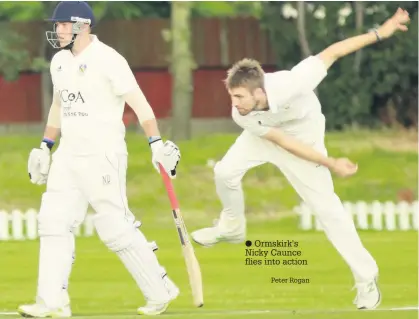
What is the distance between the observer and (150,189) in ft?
75.7

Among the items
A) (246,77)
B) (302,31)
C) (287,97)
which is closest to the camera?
(246,77)

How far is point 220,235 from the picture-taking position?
11992mm

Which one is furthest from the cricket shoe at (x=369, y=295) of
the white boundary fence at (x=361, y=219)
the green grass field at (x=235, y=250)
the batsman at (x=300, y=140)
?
the white boundary fence at (x=361, y=219)

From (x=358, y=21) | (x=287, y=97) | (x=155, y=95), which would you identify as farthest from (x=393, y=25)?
(x=155, y=95)

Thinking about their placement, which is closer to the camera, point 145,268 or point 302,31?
point 145,268

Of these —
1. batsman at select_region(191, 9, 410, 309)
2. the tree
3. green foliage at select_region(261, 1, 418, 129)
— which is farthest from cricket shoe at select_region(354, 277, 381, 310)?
green foliage at select_region(261, 1, 418, 129)

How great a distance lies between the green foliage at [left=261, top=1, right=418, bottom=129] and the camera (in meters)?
28.5

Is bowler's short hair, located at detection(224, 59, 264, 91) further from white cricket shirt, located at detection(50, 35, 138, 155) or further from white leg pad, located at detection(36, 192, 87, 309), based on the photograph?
white leg pad, located at detection(36, 192, 87, 309)

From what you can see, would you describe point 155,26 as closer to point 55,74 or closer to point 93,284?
point 93,284

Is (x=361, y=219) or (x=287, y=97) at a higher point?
(x=287, y=97)

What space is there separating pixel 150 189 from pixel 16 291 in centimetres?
948

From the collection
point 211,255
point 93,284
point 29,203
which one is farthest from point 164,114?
point 93,284

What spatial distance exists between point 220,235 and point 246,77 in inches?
70.0

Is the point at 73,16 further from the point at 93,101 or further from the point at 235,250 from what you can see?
the point at 235,250
